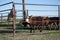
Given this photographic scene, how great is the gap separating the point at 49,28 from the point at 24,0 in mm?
7586

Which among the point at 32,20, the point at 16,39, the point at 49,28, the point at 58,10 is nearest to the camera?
the point at 16,39

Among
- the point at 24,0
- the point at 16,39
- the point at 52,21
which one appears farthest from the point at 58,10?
the point at 24,0

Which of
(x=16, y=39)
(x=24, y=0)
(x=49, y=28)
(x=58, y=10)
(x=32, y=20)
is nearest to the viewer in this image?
(x=16, y=39)

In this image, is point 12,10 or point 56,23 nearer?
point 12,10

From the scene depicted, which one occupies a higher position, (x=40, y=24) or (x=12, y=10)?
(x=12, y=10)

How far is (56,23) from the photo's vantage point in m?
14.5

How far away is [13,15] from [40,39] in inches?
80.2

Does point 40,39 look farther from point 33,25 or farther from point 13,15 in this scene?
point 33,25

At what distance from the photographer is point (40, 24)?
13.9 m

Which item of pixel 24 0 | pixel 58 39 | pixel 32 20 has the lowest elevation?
pixel 58 39

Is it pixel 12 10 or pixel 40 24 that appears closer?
pixel 12 10

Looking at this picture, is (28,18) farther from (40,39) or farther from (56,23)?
(40,39)

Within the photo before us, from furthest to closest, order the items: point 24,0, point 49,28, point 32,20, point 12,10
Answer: point 24,0, point 49,28, point 32,20, point 12,10

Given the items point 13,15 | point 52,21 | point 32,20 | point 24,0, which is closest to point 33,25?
point 32,20
